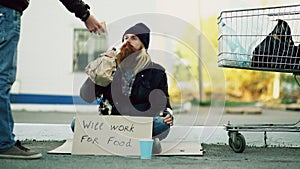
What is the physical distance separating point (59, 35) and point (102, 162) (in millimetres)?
4580

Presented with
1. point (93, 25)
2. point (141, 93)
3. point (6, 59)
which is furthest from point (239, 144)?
point (6, 59)

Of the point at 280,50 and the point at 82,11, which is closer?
the point at 82,11

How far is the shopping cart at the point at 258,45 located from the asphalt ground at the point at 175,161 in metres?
0.18

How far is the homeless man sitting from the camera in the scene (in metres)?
3.67

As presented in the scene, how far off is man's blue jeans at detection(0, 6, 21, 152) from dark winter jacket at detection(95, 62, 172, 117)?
31.4 inches

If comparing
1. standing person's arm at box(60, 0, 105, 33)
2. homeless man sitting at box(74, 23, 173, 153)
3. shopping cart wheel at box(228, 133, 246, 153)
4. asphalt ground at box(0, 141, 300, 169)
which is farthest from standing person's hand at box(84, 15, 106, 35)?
shopping cart wheel at box(228, 133, 246, 153)

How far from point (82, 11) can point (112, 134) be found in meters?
0.80

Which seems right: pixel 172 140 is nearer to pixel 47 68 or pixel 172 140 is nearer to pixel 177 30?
pixel 177 30

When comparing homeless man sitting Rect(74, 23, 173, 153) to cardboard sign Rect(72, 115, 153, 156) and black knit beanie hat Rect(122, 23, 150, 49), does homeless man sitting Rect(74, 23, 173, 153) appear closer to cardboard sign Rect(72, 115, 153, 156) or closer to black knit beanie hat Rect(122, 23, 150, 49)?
black knit beanie hat Rect(122, 23, 150, 49)

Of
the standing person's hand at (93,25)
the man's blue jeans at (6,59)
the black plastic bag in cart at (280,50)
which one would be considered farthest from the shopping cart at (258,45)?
the man's blue jeans at (6,59)

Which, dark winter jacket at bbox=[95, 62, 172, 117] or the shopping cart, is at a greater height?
the shopping cart

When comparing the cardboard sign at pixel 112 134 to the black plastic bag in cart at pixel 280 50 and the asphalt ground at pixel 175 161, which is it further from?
the black plastic bag in cart at pixel 280 50

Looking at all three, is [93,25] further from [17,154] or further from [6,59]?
[17,154]

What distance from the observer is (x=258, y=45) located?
11.9ft
